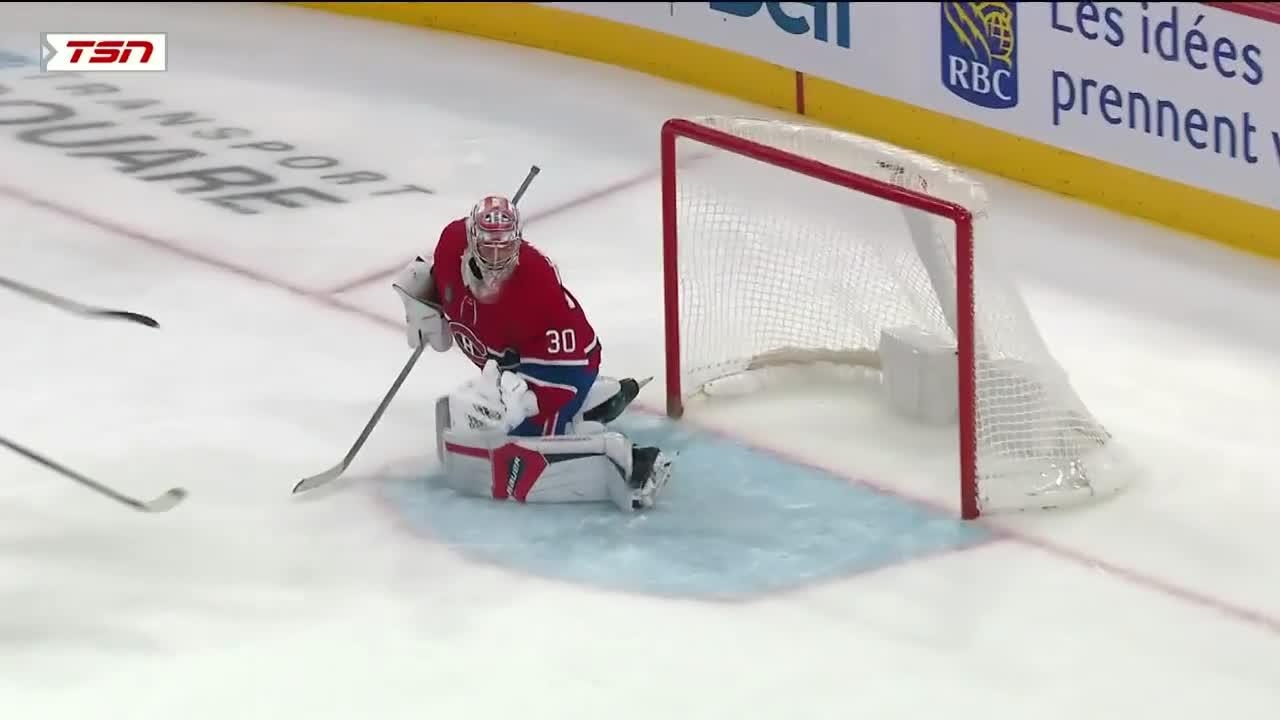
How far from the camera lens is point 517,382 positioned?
17.3 ft

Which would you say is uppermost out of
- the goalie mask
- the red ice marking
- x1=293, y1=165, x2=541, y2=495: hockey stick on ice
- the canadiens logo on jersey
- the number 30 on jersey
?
the goalie mask

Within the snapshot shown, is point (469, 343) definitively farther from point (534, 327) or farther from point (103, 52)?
point (103, 52)

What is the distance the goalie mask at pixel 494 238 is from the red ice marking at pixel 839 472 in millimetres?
923

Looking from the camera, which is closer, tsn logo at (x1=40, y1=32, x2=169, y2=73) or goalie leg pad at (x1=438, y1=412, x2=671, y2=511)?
goalie leg pad at (x1=438, y1=412, x2=671, y2=511)

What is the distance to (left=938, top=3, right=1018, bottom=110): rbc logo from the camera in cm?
741

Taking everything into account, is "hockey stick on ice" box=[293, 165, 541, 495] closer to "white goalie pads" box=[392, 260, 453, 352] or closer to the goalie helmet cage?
"white goalie pads" box=[392, 260, 453, 352]

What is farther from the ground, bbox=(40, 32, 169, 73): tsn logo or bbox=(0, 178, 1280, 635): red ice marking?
bbox=(40, 32, 169, 73): tsn logo

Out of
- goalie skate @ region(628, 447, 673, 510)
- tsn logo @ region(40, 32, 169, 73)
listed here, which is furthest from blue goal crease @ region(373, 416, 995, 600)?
tsn logo @ region(40, 32, 169, 73)

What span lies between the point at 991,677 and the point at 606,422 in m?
1.37

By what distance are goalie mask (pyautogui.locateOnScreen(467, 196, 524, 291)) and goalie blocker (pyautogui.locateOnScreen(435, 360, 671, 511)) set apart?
0.23 meters

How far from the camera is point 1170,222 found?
7277 millimetres

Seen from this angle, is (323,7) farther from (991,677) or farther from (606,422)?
(991,677)

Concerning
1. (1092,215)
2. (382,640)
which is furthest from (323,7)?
(382,640)

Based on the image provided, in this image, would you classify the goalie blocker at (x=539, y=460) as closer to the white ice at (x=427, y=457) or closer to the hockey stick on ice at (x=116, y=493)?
the white ice at (x=427, y=457)
